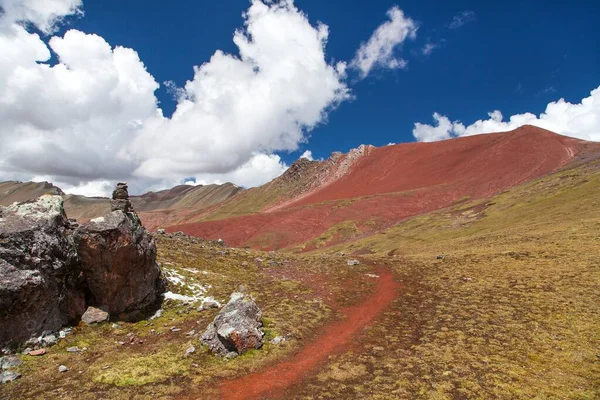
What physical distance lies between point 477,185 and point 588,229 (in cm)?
7208

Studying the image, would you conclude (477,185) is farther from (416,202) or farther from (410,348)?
(410,348)

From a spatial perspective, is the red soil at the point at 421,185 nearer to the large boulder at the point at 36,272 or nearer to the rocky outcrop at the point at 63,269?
the rocky outcrop at the point at 63,269

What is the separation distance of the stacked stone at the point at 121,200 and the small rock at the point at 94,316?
7.60 metres

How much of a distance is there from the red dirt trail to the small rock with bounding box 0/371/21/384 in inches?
310

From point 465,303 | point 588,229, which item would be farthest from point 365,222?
point 465,303

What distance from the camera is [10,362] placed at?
13.9 m

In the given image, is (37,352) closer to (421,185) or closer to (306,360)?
(306,360)

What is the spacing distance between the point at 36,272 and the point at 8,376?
4.68 metres

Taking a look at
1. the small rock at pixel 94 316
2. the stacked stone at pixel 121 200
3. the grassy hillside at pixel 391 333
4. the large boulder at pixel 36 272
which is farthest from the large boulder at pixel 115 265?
the stacked stone at pixel 121 200

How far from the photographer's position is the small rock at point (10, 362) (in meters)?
13.7

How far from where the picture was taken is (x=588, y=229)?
3938cm

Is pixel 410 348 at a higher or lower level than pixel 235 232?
lower

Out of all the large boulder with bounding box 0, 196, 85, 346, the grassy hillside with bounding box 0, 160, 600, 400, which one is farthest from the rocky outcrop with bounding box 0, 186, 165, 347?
the grassy hillside with bounding box 0, 160, 600, 400

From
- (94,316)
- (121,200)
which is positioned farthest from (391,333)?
(121,200)
